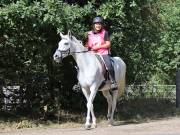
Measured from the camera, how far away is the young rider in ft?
48.4

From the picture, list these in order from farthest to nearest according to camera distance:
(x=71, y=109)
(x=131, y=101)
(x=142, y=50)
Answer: (x=131, y=101)
(x=142, y=50)
(x=71, y=109)

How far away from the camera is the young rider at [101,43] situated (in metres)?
14.7

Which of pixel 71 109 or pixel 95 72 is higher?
pixel 95 72

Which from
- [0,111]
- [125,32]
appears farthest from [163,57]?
[0,111]

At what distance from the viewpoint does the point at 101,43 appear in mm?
14766

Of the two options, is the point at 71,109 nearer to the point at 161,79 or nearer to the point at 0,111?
the point at 0,111

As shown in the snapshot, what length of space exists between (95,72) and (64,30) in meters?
1.44

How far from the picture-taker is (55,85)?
664 inches

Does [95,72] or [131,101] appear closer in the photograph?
[95,72]

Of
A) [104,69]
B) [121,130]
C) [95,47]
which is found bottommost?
[121,130]

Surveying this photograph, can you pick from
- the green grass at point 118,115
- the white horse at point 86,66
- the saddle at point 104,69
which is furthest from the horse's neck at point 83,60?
the green grass at point 118,115

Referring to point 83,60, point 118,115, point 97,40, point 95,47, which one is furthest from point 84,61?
point 118,115

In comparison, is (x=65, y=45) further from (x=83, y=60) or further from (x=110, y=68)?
(x=110, y=68)

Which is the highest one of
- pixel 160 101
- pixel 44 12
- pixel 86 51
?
pixel 44 12
